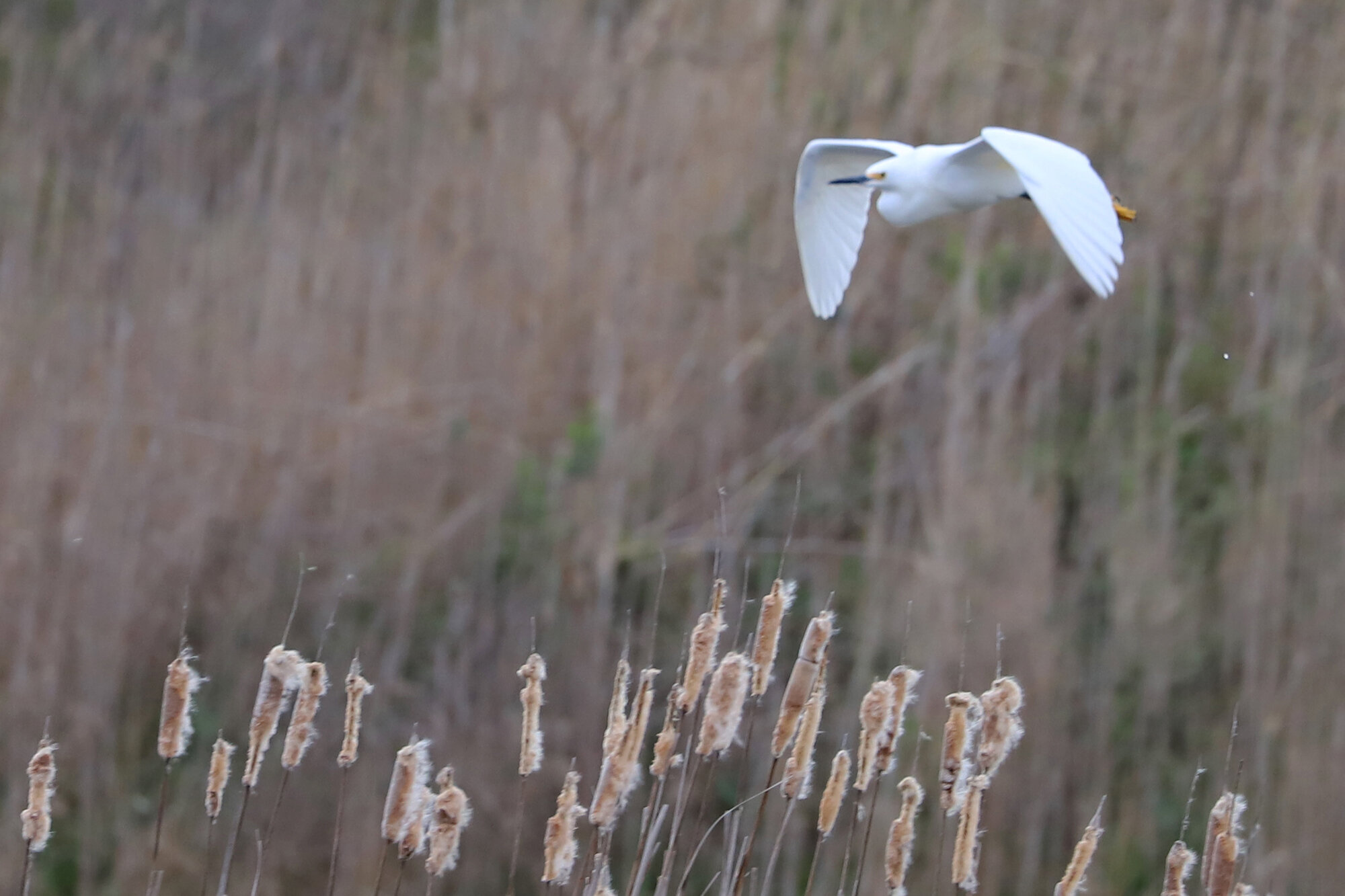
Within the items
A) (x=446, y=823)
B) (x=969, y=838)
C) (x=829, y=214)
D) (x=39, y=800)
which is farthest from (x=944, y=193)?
(x=39, y=800)

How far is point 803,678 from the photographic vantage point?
4.79 feet

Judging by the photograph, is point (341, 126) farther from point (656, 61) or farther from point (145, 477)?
point (145, 477)

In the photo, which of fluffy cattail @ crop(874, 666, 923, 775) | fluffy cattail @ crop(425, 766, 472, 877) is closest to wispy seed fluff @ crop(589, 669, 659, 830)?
fluffy cattail @ crop(425, 766, 472, 877)

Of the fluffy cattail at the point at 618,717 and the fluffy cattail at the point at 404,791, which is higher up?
the fluffy cattail at the point at 618,717

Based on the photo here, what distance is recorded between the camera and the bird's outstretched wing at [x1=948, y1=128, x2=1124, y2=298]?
5.31 ft

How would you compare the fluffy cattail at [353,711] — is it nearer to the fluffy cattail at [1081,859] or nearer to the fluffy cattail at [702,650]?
the fluffy cattail at [702,650]

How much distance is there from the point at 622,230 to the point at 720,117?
48 cm

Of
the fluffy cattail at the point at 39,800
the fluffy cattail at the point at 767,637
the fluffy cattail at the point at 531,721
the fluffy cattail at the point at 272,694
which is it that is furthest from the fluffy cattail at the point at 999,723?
the fluffy cattail at the point at 39,800

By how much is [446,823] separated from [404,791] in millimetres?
95

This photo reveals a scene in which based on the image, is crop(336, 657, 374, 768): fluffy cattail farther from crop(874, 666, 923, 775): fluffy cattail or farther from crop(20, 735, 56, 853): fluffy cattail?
crop(874, 666, 923, 775): fluffy cattail

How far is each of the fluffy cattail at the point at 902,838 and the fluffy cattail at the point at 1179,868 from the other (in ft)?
0.82

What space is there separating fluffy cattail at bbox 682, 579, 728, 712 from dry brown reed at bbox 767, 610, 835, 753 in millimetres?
84

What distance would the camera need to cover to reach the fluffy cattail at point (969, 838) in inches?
56.0

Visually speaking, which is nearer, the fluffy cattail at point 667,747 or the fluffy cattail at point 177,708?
the fluffy cattail at point 177,708
